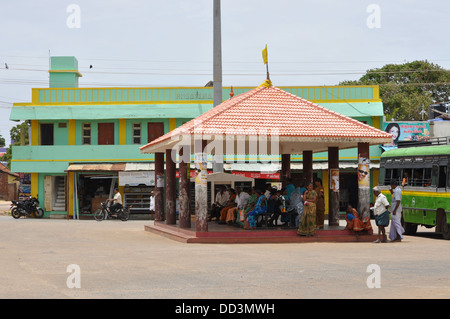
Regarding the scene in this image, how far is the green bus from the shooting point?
21312mm

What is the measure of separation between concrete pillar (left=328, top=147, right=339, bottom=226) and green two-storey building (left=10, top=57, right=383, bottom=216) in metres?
15.7

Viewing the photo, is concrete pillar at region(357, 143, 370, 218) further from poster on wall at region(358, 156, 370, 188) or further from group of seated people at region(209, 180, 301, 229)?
group of seated people at region(209, 180, 301, 229)

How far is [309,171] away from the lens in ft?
82.2

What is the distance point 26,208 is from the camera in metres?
37.2

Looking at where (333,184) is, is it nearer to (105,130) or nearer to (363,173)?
(363,173)

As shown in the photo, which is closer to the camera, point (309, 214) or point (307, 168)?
point (309, 214)

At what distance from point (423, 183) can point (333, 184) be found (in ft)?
10.0

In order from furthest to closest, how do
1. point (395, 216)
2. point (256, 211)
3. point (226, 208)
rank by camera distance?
point (226, 208) < point (256, 211) < point (395, 216)

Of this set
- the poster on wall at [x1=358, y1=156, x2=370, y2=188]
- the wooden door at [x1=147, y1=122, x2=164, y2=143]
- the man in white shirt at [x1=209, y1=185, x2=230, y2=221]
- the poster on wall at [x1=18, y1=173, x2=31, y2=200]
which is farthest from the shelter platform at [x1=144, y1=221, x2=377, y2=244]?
the poster on wall at [x1=18, y1=173, x2=31, y2=200]

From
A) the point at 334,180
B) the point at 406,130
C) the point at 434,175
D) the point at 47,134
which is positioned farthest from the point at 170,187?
the point at 406,130

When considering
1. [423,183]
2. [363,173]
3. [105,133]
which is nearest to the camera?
[363,173]

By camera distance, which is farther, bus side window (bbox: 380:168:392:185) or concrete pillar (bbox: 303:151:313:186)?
bus side window (bbox: 380:168:392:185)

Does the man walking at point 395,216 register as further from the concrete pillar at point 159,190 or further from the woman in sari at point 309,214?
the concrete pillar at point 159,190
